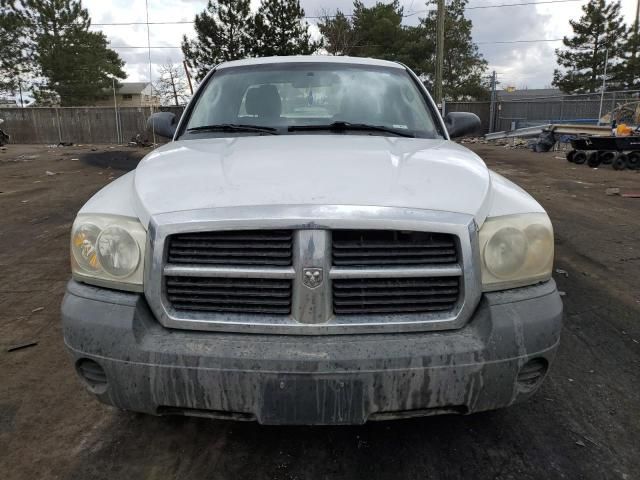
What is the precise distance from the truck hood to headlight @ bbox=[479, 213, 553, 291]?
10 centimetres

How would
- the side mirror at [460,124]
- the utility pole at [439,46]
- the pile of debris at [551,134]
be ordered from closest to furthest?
the side mirror at [460,124], the pile of debris at [551,134], the utility pole at [439,46]

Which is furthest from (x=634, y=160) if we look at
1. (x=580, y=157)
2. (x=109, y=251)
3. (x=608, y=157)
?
(x=109, y=251)

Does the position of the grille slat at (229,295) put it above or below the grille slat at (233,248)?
below

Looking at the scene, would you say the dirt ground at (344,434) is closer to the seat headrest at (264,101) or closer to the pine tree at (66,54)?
the seat headrest at (264,101)

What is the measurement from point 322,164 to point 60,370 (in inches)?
82.3

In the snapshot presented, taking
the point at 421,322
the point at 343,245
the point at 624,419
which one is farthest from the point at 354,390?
the point at 624,419

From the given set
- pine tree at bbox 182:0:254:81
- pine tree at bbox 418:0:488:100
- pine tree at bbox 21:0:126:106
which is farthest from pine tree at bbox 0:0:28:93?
pine tree at bbox 418:0:488:100

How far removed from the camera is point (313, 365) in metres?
1.82

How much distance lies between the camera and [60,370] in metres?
3.08

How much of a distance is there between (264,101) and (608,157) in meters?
13.3

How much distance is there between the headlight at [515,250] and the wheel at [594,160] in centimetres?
1367

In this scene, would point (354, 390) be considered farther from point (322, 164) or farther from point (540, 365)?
point (322, 164)

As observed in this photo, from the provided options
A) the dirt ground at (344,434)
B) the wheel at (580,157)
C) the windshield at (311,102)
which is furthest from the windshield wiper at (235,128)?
the wheel at (580,157)

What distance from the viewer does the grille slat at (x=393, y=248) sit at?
1938mm
